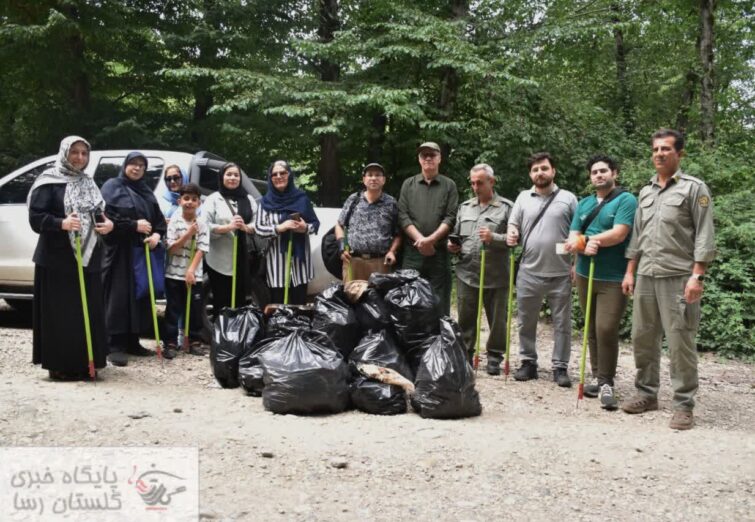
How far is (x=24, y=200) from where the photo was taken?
7.53 metres

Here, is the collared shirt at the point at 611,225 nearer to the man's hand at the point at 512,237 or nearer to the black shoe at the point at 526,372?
the man's hand at the point at 512,237

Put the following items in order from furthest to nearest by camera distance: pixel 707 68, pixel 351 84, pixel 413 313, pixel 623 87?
pixel 623 87, pixel 351 84, pixel 707 68, pixel 413 313

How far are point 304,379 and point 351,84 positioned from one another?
26.3ft

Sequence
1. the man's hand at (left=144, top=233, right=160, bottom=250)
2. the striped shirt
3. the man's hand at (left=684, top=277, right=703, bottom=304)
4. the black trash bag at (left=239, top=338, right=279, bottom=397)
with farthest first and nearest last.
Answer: the striped shirt → the man's hand at (left=144, top=233, right=160, bottom=250) → the black trash bag at (left=239, top=338, right=279, bottom=397) → the man's hand at (left=684, top=277, right=703, bottom=304)

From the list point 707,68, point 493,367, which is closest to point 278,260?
point 493,367

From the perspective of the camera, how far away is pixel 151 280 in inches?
244

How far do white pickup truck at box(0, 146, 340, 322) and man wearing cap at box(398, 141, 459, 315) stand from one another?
1.54 metres

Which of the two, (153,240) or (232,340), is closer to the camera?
(232,340)

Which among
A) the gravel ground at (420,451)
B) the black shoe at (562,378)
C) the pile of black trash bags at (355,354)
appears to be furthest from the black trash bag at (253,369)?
the black shoe at (562,378)

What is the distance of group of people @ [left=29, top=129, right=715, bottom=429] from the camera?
15.2 feet

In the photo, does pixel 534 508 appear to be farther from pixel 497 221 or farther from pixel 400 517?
pixel 497 221

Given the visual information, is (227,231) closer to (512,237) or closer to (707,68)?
(512,237)

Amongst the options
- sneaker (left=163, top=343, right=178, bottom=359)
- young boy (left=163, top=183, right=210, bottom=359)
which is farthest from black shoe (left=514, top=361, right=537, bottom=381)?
sneaker (left=163, top=343, right=178, bottom=359)

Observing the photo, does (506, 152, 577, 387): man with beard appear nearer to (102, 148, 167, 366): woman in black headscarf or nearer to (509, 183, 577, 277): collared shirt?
(509, 183, 577, 277): collared shirt
